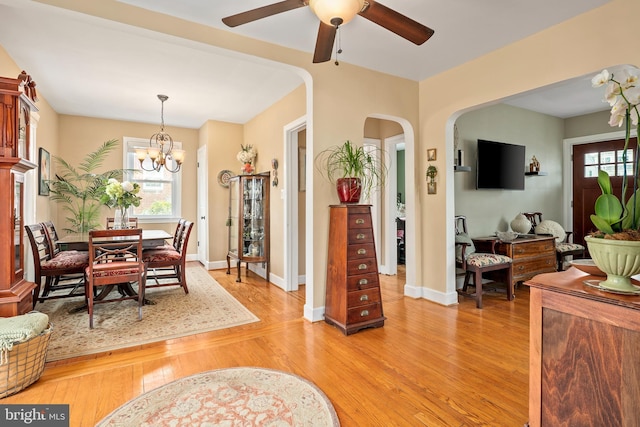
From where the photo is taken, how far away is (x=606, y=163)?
210 inches

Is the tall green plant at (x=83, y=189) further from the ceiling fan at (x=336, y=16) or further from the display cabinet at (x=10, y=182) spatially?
the ceiling fan at (x=336, y=16)

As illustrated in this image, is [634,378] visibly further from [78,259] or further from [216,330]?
[78,259]

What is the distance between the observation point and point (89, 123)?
5.77 metres

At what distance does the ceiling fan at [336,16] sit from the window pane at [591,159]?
16.9 feet

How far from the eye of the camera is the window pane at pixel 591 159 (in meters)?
5.46

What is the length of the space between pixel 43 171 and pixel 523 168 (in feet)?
22.9

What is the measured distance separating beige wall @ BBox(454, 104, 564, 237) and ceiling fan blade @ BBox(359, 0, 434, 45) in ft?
8.91

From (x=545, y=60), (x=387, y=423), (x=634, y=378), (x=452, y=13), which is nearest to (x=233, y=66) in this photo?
(x=452, y=13)

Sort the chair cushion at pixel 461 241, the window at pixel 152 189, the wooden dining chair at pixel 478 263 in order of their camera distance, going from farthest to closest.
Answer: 1. the window at pixel 152 189
2. the chair cushion at pixel 461 241
3. the wooden dining chair at pixel 478 263

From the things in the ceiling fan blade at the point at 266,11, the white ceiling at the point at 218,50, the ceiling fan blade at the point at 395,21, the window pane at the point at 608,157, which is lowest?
the window pane at the point at 608,157

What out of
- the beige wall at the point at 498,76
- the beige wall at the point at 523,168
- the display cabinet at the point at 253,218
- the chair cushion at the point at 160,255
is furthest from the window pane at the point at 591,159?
the chair cushion at the point at 160,255

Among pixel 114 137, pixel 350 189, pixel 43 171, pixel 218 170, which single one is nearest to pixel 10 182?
pixel 350 189

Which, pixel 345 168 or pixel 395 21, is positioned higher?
pixel 395 21

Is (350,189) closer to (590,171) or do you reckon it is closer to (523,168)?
(523,168)
